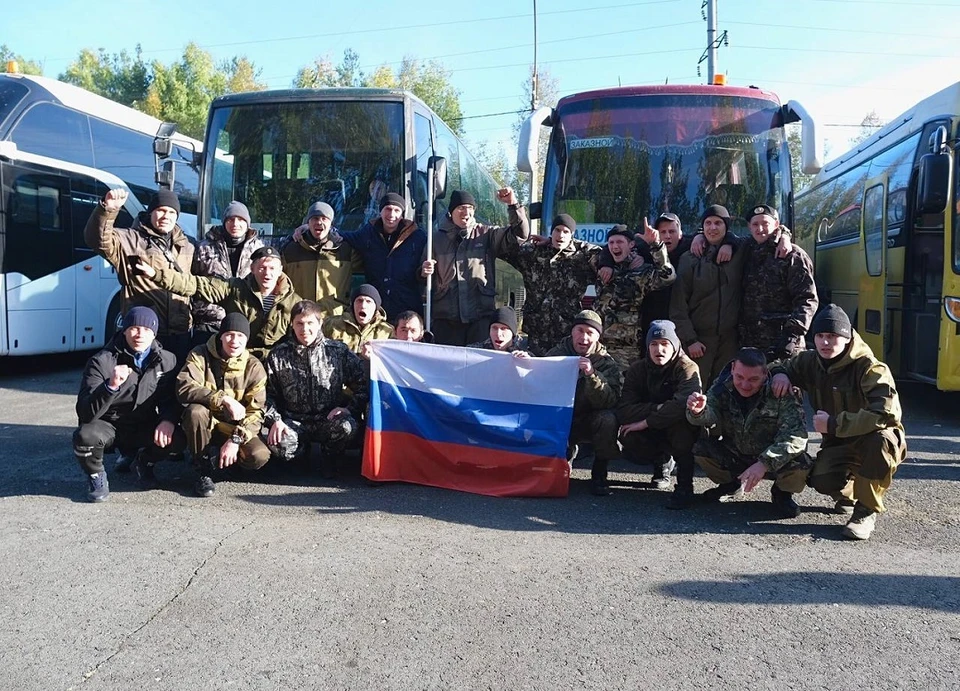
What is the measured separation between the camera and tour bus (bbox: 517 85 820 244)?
7.71 m

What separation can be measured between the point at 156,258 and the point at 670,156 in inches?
192

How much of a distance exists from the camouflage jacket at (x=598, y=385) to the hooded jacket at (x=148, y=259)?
3.09m

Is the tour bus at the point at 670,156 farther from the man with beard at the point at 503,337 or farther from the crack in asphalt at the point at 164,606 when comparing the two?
the crack in asphalt at the point at 164,606

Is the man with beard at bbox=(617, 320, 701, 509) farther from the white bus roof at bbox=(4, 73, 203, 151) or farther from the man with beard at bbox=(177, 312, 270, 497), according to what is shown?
the white bus roof at bbox=(4, 73, 203, 151)

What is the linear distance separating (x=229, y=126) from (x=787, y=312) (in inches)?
233

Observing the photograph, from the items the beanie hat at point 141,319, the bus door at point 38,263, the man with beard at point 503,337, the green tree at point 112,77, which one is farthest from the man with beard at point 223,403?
the green tree at point 112,77

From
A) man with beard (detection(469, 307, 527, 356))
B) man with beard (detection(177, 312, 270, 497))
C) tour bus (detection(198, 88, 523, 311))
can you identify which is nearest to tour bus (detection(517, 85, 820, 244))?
tour bus (detection(198, 88, 523, 311))

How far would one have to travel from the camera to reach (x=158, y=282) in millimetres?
6266

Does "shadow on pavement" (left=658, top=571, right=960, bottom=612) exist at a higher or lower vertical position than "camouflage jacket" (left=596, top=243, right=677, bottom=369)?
lower

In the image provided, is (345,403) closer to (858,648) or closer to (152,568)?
(152,568)

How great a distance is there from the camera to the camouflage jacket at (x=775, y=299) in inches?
238

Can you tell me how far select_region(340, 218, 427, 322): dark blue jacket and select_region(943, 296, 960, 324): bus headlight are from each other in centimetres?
504

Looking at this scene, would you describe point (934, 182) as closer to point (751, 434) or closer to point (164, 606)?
point (751, 434)

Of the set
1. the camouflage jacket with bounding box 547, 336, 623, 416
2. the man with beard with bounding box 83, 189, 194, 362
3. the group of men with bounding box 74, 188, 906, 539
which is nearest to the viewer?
the group of men with bounding box 74, 188, 906, 539
